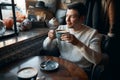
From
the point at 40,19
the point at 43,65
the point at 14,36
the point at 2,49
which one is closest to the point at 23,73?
the point at 43,65

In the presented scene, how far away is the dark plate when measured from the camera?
4.25 feet

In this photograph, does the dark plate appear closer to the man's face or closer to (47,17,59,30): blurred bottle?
the man's face

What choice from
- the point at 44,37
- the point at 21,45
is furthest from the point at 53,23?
the point at 21,45

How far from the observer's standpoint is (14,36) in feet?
6.59

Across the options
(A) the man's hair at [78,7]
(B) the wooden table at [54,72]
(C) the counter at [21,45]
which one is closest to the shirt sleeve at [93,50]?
(B) the wooden table at [54,72]

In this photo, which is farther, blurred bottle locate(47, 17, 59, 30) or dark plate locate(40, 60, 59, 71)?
blurred bottle locate(47, 17, 59, 30)

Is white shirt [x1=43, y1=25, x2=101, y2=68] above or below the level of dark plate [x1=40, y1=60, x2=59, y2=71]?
above

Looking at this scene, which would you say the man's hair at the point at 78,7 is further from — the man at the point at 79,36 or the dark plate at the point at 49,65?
the dark plate at the point at 49,65

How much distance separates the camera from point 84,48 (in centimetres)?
136

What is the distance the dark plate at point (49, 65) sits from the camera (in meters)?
1.29

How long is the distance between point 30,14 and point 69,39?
4.63 feet

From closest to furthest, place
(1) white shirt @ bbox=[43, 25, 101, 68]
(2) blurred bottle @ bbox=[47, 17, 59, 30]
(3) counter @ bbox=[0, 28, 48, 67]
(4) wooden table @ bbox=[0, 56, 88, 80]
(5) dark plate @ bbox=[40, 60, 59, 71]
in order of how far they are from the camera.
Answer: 1. (4) wooden table @ bbox=[0, 56, 88, 80]
2. (5) dark plate @ bbox=[40, 60, 59, 71]
3. (1) white shirt @ bbox=[43, 25, 101, 68]
4. (3) counter @ bbox=[0, 28, 48, 67]
5. (2) blurred bottle @ bbox=[47, 17, 59, 30]

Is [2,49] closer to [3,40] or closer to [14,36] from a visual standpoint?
[3,40]

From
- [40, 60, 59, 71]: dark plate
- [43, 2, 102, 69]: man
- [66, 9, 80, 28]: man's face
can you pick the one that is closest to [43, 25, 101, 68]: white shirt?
[43, 2, 102, 69]: man
